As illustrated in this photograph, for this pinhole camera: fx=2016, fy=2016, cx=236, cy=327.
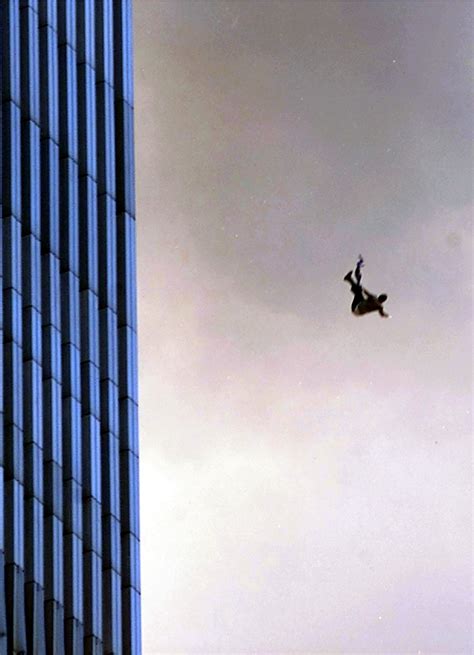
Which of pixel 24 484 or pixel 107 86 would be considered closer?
pixel 24 484

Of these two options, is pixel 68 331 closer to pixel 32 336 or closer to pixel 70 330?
pixel 70 330

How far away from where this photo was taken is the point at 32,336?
245 feet

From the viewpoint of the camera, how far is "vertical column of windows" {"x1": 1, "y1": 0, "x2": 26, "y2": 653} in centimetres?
7156

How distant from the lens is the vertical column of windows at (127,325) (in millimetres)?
75125

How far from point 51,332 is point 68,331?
2.67 ft

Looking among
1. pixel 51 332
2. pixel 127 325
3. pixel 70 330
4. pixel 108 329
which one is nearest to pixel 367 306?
pixel 127 325

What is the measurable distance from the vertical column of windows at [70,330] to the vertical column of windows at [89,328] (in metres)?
0.23

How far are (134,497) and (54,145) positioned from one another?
13.7 meters

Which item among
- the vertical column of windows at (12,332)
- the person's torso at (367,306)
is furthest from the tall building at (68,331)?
the person's torso at (367,306)

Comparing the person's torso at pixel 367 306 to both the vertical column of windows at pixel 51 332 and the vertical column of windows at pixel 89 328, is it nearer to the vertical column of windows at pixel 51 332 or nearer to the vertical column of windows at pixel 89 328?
the vertical column of windows at pixel 89 328

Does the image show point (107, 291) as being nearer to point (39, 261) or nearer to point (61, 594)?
point (39, 261)

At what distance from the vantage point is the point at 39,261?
2975 inches

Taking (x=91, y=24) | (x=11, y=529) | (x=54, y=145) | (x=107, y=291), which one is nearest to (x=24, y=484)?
(x=11, y=529)

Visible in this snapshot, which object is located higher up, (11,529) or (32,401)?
(32,401)
